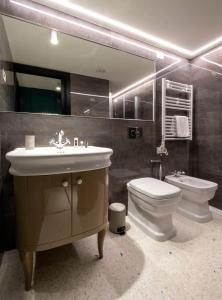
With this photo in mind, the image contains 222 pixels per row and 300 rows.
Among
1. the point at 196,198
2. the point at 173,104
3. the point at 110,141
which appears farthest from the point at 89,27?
the point at 196,198

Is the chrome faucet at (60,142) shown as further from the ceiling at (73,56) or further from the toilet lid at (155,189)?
the toilet lid at (155,189)

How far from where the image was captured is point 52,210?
103 cm

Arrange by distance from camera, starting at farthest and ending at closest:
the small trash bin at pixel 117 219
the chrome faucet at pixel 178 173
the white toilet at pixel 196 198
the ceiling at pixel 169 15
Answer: the chrome faucet at pixel 178 173
the white toilet at pixel 196 198
the small trash bin at pixel 117 219
the ceiling at pixel 169 15

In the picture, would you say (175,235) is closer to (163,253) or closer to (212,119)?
(163,253)

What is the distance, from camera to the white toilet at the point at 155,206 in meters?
1.47

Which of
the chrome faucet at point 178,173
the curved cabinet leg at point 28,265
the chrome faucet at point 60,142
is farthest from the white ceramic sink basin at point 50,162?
the chrome faucet at point 178,173

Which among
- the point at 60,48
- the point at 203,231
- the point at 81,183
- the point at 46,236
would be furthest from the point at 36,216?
the point at 203,231

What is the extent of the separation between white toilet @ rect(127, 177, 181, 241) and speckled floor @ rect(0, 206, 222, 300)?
0.09m

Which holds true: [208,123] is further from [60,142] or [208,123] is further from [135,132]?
[60,142]

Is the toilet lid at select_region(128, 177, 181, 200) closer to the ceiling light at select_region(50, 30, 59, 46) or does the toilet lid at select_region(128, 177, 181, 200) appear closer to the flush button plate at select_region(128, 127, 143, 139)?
the flush button plate at select_region(128, 127, 143, 139)

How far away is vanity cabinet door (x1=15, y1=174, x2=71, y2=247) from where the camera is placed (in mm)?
985

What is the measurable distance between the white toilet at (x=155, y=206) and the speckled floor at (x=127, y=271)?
92mm

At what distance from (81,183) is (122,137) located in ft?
3.12

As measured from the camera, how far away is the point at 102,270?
122cm
